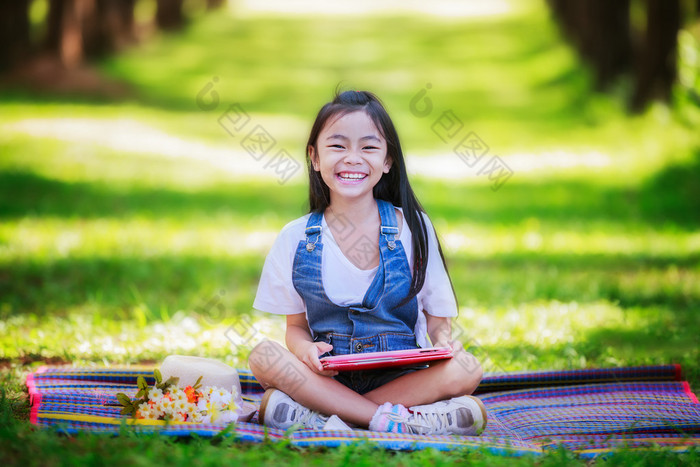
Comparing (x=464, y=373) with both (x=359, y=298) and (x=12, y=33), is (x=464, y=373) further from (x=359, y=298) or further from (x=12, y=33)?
(x=12, y=33)

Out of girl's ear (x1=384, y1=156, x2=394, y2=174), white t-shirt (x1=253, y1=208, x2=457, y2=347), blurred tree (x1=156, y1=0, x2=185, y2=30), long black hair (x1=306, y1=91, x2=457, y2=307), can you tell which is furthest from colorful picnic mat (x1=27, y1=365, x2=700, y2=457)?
blurred tree (x1=156, y1=0, x2=185, y2=30)

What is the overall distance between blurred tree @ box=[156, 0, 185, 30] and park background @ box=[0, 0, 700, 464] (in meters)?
1.07

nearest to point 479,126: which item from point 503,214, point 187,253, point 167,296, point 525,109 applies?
point 525,109

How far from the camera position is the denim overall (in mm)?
3742

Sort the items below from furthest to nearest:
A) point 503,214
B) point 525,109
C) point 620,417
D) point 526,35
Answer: point 526,35 < point 525,109 < point 503,214 < point 620,417

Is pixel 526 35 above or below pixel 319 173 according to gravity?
above

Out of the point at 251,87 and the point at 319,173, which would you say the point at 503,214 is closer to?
the point at 319,173

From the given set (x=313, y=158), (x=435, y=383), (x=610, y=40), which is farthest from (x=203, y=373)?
(x=610, y=40)

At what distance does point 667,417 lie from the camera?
386cm

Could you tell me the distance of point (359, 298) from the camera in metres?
3.78

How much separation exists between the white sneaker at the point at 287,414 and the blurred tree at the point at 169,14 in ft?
79.7

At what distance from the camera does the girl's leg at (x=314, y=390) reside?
360cm

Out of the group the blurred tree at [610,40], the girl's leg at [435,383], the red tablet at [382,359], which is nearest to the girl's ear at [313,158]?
the red tablet at [382,359]

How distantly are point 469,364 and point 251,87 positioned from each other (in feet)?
56.1
